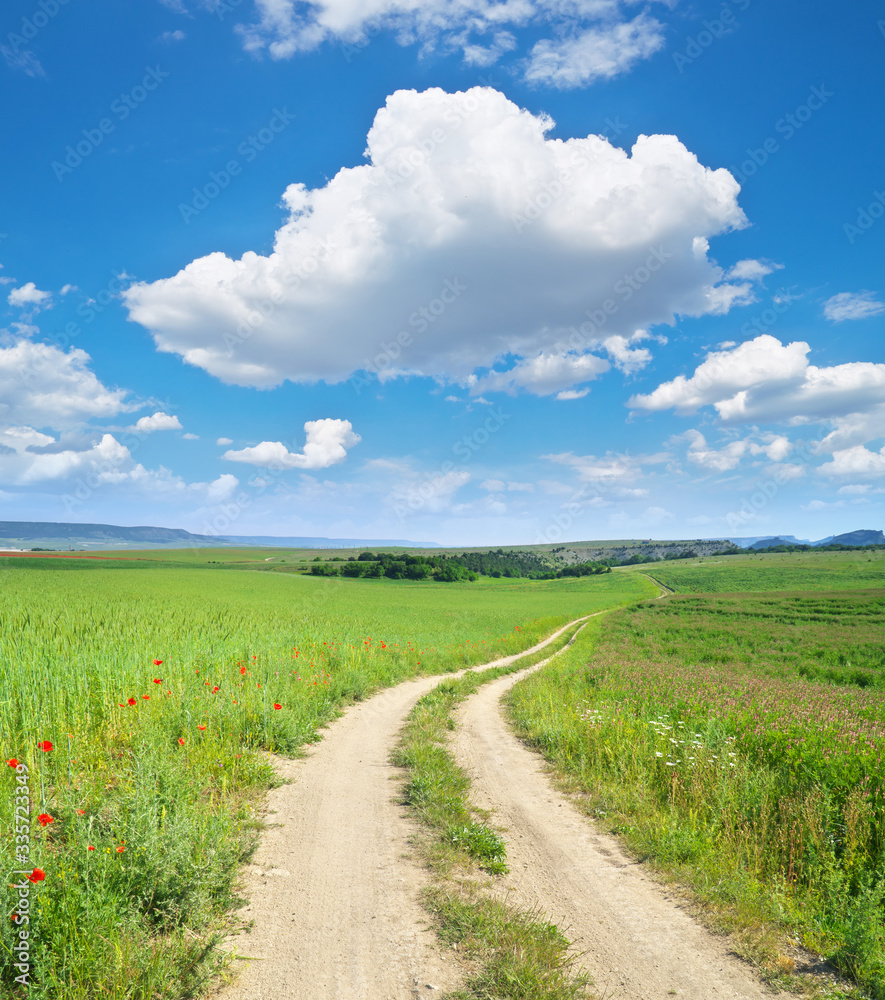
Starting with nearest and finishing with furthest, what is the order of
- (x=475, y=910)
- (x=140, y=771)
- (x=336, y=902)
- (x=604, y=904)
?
(x=475, y=910) → (x=336, y=902) → (x=604, y=904) → (x=140, y=771)

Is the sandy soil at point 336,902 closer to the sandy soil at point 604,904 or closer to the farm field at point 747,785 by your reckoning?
the sandy soil at point 604,904

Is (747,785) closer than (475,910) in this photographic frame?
No

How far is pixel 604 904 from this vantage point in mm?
5184

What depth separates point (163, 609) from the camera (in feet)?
71.0

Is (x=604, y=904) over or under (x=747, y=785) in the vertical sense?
under

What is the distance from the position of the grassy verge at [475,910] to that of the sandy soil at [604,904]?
25 centimetres

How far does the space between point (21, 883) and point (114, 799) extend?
7.53 ft

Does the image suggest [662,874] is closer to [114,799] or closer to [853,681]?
[114,799]

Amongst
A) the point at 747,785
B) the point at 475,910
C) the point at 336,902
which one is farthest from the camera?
the point at 747,785

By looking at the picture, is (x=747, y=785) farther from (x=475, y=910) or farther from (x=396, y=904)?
(x=396, y=904)

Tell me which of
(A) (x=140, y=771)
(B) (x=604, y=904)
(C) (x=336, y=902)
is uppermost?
(A) (x=140, y=771)

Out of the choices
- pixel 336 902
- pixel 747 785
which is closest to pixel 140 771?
pixel 336 902

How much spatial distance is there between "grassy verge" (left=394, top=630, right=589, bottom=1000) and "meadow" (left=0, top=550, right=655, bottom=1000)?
2.11m

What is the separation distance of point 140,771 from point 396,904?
3.42 meters
